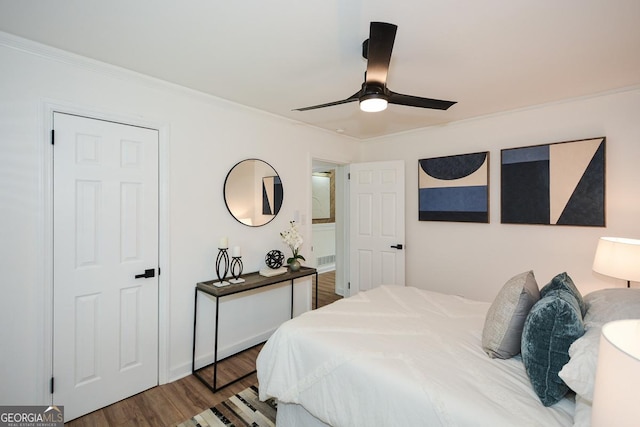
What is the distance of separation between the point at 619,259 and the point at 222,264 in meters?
3.16

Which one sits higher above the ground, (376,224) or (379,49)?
(379,49)

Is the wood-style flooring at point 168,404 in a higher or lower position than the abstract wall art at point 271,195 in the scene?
lower

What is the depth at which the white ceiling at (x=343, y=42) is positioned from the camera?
153cm

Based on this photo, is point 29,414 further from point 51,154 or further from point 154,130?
point 154,130

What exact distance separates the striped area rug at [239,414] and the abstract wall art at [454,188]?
8.89 ft

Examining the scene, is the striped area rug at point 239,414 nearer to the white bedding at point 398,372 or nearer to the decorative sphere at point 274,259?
the white bedding at point 398,372

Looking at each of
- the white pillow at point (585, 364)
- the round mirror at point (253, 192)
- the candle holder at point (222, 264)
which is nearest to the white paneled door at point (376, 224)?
the round mirror at point (253, 192)

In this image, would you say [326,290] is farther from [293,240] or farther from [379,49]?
[379,49]

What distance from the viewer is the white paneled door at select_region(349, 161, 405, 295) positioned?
3855 mm

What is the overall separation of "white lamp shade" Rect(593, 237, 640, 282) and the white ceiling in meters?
1.30

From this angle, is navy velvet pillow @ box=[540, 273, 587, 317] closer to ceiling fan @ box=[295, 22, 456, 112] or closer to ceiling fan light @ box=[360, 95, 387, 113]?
ceiling fan @ box=[295, 22, 456, 112]

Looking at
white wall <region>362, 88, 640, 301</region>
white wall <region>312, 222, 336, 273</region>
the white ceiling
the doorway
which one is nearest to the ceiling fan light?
the white ceiling

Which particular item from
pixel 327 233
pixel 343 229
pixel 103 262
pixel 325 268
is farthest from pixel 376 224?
pixel 103 262

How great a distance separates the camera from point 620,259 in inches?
82.7
